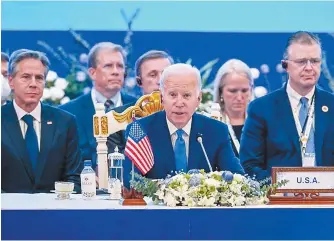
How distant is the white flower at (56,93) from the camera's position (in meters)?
6.00

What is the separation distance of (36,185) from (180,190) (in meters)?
1.79

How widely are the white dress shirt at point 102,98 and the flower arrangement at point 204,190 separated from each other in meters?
1.54

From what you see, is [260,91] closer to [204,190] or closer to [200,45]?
[200,45]

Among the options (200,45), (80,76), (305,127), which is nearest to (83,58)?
(80,76)

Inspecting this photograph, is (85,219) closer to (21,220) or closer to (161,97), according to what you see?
(21,220)

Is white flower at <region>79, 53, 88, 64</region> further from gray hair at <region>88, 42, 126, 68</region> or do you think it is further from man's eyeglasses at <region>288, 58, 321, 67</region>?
man's eyeglasses at <region>288, 58, 321, 67</region>

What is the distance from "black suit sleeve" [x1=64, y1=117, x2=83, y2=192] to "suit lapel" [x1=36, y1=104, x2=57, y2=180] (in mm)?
126

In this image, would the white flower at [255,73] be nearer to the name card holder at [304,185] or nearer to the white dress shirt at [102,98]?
the white dress shirt at [102,98]

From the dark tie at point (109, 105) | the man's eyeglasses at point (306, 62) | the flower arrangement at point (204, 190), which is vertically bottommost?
the flower arrangement at point (204, 190)

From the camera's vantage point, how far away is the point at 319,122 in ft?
19.6

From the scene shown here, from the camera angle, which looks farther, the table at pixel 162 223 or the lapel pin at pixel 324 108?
the lapel pin at pixel 324 108

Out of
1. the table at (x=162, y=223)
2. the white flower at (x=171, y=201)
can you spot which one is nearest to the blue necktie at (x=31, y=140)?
the table at (x=162, y=223)
